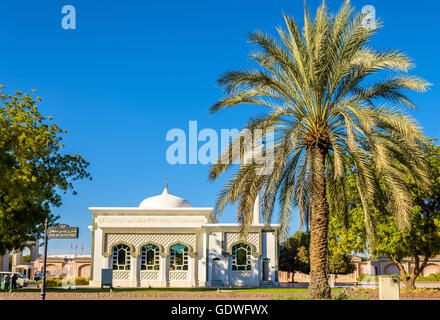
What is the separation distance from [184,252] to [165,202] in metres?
4.86

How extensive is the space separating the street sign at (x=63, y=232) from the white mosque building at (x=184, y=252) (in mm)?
15423

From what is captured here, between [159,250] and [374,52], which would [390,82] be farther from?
[159,250]

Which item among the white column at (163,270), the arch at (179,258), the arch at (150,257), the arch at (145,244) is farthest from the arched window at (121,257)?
Result: the arch at (179,258)

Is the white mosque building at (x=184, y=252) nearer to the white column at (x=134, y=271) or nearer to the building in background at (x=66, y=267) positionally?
the white column at (x=134, y=271)

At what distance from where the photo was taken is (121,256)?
30766 millimetres

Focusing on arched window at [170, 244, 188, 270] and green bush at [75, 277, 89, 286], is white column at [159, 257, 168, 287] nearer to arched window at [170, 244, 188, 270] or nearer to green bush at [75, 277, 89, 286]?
arched window at [170, 244, 188, 270]

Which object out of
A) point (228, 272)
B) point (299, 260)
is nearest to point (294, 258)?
point (299, 260)

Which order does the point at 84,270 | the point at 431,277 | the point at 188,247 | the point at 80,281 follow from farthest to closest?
the point at 84,270 < the point at 431,277 < the point at 80,281 < the point at 188,247

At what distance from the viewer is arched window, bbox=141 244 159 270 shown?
30.5 metres

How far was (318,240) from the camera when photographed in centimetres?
1488

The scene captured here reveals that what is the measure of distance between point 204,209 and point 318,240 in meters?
16.5

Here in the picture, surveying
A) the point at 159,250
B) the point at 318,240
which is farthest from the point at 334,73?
the point at 159,250

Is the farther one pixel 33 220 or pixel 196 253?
pixel 196 253

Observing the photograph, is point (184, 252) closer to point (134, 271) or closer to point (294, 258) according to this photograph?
point (134, 271)
